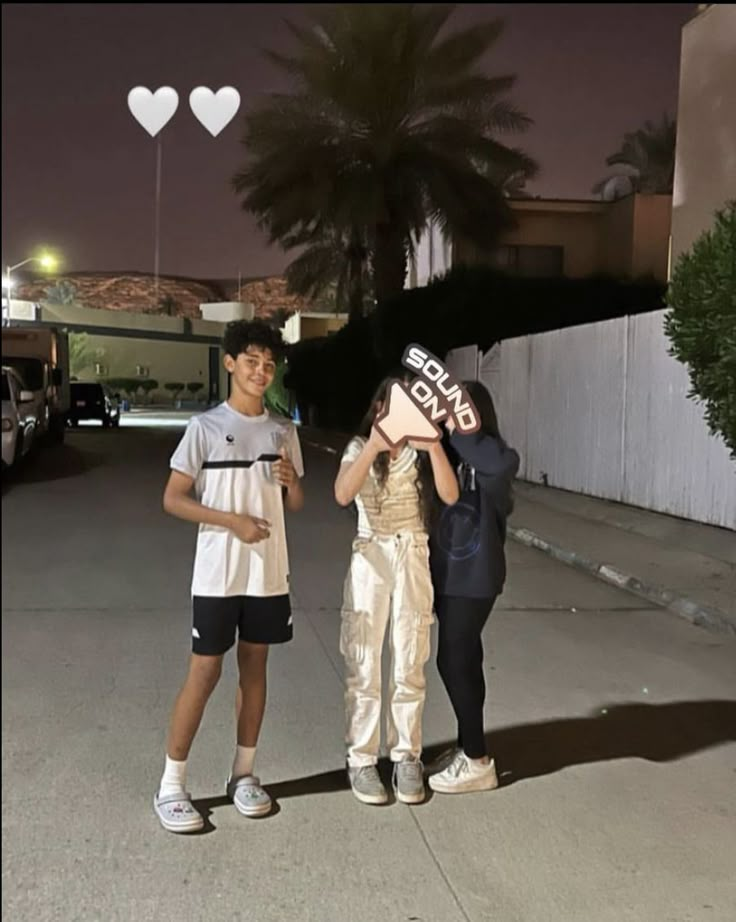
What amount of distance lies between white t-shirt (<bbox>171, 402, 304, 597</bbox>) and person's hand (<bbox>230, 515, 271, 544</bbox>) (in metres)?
0.06

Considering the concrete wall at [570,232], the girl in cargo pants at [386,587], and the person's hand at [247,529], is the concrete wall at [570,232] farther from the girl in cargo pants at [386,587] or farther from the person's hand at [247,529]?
the person's hand at [247,529]

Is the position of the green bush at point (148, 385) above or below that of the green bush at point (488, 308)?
below

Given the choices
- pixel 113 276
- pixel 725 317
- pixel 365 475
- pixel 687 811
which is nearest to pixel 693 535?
pixel 725 317

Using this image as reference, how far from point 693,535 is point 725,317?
9.61 feet

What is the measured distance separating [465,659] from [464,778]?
1.73 ft

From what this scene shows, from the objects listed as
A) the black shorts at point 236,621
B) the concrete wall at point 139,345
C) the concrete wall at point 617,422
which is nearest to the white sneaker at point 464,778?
the black shorts at point 236,621

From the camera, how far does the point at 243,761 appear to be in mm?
3771

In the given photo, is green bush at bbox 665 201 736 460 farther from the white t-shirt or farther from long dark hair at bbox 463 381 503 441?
the white t-shirt

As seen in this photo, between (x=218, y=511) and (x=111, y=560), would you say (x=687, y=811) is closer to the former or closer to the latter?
(x=218, y=511)

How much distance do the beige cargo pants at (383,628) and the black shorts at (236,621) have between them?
351 mm

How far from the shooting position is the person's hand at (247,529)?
132 inches

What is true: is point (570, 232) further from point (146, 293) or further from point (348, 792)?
point (348, 792)

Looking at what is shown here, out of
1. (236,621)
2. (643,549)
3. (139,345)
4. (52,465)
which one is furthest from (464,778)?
(52,465)

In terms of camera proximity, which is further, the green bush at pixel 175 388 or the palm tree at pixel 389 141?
the palm tree at pixel 389 141
